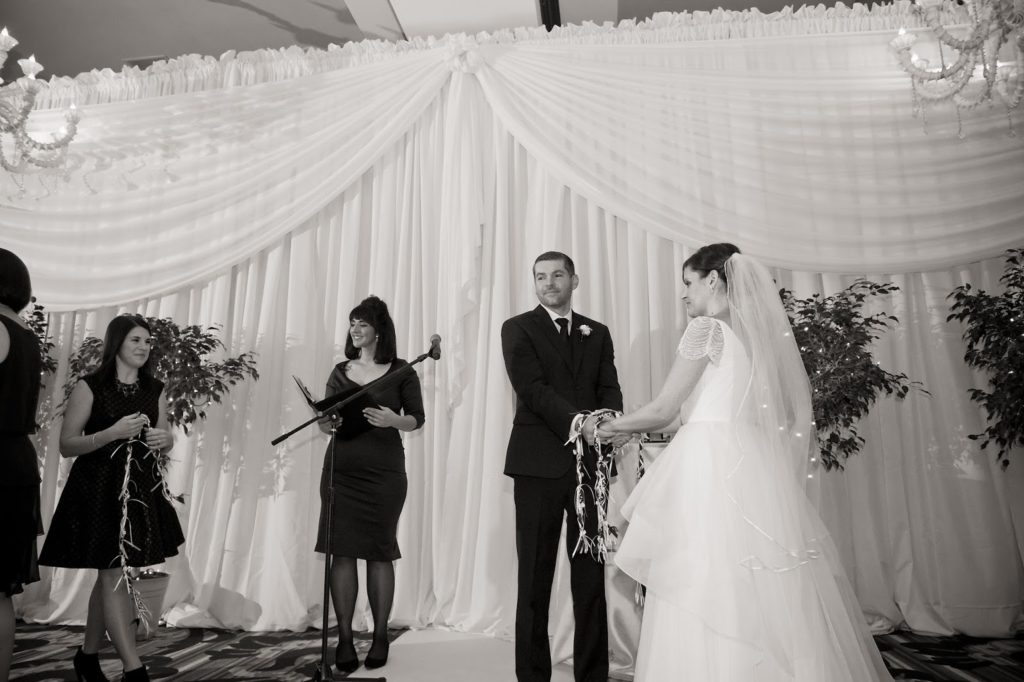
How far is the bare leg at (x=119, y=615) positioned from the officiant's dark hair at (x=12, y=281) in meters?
1.12

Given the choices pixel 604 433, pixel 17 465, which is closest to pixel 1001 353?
pixel 604 433

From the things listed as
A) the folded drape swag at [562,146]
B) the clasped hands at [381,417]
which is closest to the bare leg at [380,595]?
the clasped hands at [381,417]

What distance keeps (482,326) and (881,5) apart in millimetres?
3404

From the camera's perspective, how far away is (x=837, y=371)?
3908mm

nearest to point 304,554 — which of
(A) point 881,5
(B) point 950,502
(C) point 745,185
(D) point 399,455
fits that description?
(D) point 399,455

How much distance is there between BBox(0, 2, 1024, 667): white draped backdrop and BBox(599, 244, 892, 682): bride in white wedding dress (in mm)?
2051

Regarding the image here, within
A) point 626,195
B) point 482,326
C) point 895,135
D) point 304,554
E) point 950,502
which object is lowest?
point 304,554

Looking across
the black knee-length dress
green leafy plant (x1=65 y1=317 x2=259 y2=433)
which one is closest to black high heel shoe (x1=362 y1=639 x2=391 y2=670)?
the black knee-length dress

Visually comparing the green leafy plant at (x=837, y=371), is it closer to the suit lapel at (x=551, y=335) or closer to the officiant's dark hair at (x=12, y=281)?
the suit lapel at (x=551, y=335)

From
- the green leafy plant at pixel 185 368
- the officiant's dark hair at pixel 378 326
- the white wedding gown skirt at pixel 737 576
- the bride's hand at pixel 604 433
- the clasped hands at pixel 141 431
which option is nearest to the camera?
the white wedding gown skirt at pixel 737 576

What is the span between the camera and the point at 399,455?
3.72m

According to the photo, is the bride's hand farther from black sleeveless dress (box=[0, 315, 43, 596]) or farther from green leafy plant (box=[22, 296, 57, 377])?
green leafy plant (box=[22, 296, 57, 377])

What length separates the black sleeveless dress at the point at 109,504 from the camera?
2.97 metres

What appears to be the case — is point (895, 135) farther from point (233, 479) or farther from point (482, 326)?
point (233, 479)
